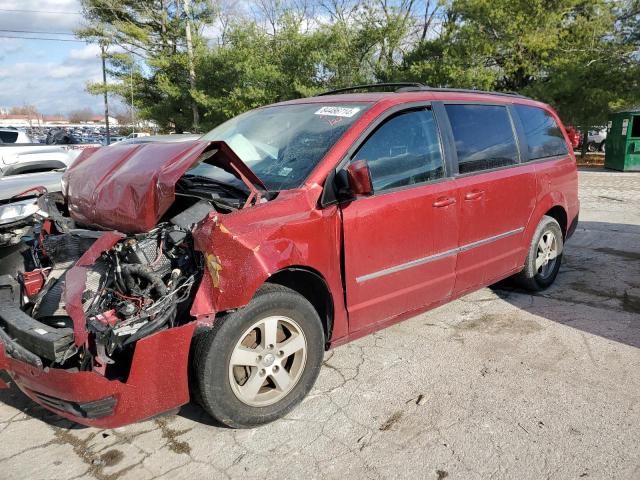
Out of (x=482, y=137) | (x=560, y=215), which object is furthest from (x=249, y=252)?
(x=560, y=215)

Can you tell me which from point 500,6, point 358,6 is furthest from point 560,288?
point 358,6

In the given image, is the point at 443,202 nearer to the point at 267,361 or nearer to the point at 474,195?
the point at 474,195

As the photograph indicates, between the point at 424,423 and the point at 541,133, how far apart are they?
10.4 feet

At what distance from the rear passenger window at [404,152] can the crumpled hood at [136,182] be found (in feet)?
2.62

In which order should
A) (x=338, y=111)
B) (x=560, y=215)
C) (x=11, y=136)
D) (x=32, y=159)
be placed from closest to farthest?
1. (x=338, y=111)
2. (x=560, y=215)
3. (x=32, y=159)
4. (x=11, y=136)

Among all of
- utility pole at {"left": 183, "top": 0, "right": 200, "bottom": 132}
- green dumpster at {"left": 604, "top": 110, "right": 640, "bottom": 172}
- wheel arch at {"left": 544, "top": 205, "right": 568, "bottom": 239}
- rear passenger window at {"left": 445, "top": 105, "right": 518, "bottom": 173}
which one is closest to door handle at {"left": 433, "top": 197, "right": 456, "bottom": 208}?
rear passenger window at {"left": 445, "top": 105, "right": 518, "bottom": 173}

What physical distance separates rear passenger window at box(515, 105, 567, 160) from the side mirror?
7.75 feet

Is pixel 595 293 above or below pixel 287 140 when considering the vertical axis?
below

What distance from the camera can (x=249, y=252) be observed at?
2627mm

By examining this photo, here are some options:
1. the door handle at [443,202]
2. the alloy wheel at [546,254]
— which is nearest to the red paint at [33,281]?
the door handle at [443,202]

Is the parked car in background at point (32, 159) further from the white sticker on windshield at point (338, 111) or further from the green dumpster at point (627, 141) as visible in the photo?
the green dumpster at point (627, 141)

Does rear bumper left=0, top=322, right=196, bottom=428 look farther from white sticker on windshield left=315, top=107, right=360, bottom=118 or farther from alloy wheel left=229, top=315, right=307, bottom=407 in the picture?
white sticker on windshield left=315, top=107, right=360, bottom=118

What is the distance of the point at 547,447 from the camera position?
8.79ft

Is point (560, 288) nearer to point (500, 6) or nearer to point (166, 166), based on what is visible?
point (166, 166)
